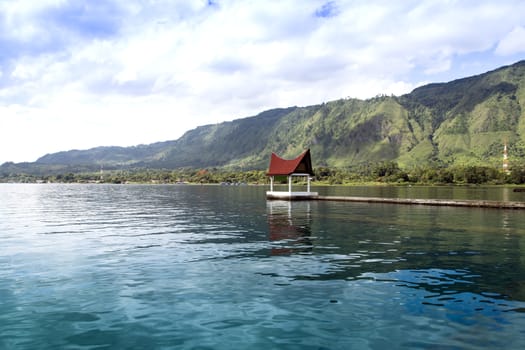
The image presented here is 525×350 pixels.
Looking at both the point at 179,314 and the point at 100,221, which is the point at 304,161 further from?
the point at 179,314

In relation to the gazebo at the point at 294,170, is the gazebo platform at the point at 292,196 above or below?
below

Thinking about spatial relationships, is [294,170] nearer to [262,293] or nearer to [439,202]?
[439,202]

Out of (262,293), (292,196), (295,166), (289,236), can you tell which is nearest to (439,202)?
(295,166)

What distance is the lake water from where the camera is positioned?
38.1 ft

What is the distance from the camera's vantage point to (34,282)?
18.2m

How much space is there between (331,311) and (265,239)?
17982 mm

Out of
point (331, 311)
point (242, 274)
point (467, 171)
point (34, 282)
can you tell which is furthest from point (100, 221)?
point (467, 171)

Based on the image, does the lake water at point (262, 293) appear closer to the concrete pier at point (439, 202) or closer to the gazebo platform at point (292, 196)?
the concrete pier at point (439, 202)

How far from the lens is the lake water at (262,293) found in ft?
38.1

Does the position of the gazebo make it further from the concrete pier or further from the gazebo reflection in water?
the gazebo reflection in water

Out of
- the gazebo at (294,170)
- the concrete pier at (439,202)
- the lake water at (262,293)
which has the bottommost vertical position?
the concrete pier at (439,202)

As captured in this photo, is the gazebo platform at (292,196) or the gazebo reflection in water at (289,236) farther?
the gazebo platform at (292,196)

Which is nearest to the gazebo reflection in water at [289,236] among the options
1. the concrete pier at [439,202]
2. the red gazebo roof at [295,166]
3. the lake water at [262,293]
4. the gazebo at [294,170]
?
the lake water at [262,293]

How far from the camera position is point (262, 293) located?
629 inches
